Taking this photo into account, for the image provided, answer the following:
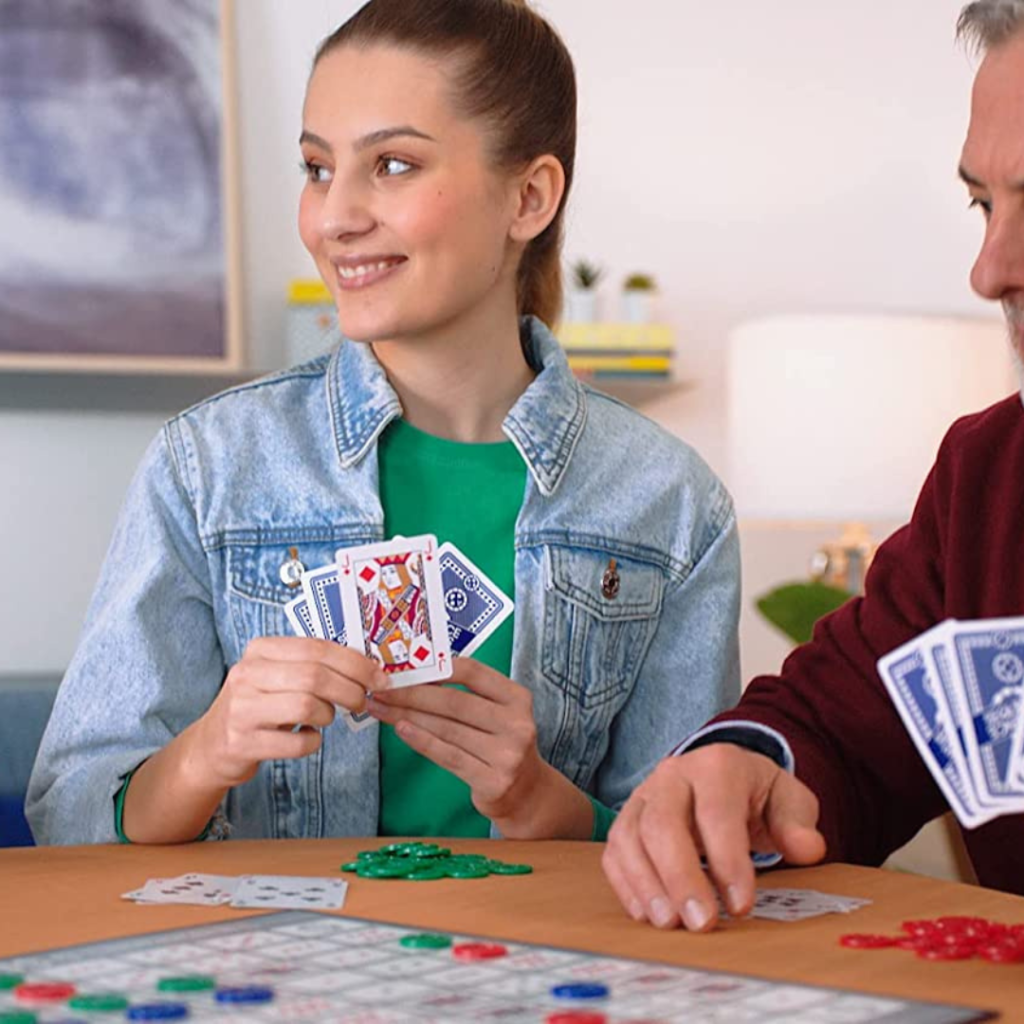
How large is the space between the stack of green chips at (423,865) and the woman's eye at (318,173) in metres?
0.82

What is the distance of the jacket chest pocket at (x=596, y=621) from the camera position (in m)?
1.97

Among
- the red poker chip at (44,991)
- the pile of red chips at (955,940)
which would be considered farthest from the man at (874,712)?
the red poker chip at (44,991)

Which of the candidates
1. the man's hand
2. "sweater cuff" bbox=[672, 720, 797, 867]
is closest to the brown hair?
"sweater cuff" bbox=[672, 720, 797, 867]

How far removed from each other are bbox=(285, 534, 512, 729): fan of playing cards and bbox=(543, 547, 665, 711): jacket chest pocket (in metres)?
0.30

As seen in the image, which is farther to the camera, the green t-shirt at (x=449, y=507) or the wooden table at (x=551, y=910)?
the green t-shirt at (x=449, y=507)

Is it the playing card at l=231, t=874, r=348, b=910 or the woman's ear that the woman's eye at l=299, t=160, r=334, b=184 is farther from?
the playing card at l=231, t=874, r=348, b=910

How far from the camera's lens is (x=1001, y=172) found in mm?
1451

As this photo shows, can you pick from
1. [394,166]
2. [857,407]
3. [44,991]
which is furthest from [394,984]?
[857,407]

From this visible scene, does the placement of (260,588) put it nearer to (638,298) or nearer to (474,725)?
(474,725)

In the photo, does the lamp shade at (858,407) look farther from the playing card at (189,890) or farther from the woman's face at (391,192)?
the playing card at (189,890)

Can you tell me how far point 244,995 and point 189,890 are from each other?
1.21 ft

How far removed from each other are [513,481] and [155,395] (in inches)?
69.4

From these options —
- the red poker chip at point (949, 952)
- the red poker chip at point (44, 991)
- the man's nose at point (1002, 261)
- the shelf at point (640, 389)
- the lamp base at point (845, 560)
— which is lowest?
the red poker chip at point (949, 952)

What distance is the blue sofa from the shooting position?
2.83m
